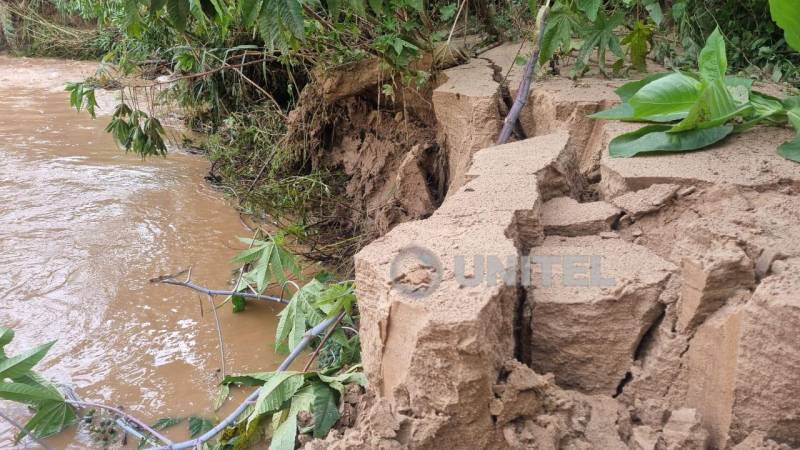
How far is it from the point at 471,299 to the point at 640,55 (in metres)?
1.96

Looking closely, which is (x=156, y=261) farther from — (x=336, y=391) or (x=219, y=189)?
(x=336, y=391)

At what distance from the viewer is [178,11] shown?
72.5 inches

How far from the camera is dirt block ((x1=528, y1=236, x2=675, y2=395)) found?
1333 mm

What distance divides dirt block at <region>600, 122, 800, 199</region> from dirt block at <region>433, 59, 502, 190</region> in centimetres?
90

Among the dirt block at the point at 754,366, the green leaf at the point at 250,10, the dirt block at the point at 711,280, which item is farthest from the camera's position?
the green leaf at the point at 250,10

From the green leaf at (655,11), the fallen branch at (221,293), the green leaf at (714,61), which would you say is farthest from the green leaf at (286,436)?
the green leaf at (655,11)

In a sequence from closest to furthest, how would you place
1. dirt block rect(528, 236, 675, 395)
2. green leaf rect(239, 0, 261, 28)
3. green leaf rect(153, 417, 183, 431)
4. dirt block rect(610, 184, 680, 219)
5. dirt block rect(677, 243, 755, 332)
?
dirt block rect(677, 243, 755, 332) < dirt block rect(528, 236, 675, 395) < dirt block rect(610, 184, 680, 219) < green leaf rect(239, 0, 261, 28) < green leaf rect(153, 417, 183, 431)

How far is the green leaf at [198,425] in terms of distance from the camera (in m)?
2.17

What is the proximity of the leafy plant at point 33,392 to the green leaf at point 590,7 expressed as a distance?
7.12 ft

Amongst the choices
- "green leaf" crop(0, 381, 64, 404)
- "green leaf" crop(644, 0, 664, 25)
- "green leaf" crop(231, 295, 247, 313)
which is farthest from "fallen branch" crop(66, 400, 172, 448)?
"green leaf" crop(644, 0, 664, 25)

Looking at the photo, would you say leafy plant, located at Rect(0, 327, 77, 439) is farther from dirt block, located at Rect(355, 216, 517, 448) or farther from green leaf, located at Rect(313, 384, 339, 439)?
dirt block, located at Rect(355, 216, 517, 448)

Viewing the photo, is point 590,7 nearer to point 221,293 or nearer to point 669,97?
point 669,97

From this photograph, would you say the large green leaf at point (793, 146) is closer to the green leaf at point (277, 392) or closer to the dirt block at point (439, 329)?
the dirt block at point (439, 329)

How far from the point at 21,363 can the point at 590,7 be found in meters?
2.30
